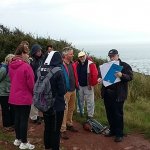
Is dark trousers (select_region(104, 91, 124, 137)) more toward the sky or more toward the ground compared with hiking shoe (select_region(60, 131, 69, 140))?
more toward the sky

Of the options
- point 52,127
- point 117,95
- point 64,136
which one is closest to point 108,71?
point 117,95

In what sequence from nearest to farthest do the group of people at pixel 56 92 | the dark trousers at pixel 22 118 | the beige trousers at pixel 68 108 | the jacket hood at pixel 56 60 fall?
the jacket hood at pixel 56 60
the group of people at pixel 56 92
the dark trousers at pixel 22 118
the beige trousers at pixel 68 108

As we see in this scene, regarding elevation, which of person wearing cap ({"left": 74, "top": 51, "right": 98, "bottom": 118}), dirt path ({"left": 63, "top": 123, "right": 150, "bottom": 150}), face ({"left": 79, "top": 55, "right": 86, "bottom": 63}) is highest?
face ({"left": 79, "top": 55, "right": 86, "bottom": 63})

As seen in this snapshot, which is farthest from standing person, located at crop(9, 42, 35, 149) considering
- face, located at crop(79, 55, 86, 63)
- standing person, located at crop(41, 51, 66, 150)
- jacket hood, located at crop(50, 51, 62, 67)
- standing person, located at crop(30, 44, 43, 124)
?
face, located at crop(79, 55, 86, 63)

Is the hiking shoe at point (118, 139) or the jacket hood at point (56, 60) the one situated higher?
the jacket hood at point (56, 60)

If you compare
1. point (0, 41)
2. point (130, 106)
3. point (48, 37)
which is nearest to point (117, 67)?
point (130, 106)

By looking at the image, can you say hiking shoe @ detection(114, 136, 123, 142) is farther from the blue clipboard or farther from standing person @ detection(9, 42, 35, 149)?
standing person @ detection(9, 42, 35, 149)

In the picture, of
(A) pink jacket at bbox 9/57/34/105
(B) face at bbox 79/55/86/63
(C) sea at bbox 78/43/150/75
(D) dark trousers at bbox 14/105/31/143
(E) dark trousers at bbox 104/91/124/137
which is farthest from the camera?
(C) sea at bbox 78/43/150/75

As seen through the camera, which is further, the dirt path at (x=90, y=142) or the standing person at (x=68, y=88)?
the standing person at (x=68, y=88)

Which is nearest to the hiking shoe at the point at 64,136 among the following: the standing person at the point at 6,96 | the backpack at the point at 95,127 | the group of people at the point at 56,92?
the group of people at the point at 56,92

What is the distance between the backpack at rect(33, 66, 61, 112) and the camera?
24.5 feet

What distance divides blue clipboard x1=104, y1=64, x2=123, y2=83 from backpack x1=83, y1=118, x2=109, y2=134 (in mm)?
1232

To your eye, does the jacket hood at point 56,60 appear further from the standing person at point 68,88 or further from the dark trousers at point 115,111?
the dark trousers at point 115,111

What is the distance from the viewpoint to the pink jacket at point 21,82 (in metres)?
8.27
